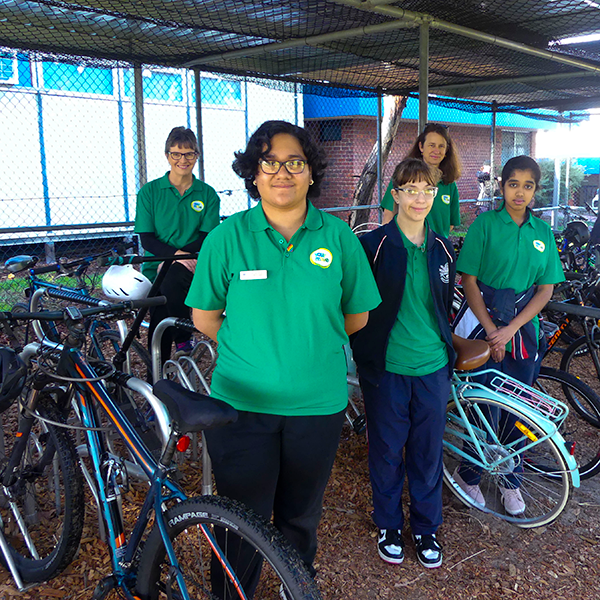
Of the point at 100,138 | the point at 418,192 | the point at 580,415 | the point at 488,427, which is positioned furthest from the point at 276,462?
the point at 100,138

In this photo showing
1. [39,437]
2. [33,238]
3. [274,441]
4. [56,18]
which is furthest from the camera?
[33,238]

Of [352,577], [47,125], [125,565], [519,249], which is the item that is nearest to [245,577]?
[125,565]

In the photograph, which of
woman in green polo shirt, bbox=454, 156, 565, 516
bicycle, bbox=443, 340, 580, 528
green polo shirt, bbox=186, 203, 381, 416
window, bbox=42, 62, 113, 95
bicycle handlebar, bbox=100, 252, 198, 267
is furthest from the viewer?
window, bbox=42, 62, 113, 95

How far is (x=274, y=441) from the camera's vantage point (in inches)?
86.7

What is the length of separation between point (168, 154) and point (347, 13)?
1933mm

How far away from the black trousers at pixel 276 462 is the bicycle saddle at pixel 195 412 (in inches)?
10.4

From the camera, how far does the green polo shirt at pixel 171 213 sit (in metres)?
4.11

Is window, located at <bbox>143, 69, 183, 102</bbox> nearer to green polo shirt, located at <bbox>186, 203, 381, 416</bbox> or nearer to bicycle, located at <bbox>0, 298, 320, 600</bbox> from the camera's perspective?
bicycle, located at <bbox>0, 298, 320, 600</bbox>

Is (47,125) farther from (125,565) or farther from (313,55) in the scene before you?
(125,565)

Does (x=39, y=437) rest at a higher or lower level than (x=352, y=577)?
higher

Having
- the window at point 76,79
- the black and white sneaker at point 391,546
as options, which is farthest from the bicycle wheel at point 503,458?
the window at point 76,79

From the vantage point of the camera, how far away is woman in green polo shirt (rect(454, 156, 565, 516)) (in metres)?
3.36

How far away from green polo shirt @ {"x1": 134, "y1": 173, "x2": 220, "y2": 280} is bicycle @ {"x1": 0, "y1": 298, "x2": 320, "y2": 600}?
149 centimetres

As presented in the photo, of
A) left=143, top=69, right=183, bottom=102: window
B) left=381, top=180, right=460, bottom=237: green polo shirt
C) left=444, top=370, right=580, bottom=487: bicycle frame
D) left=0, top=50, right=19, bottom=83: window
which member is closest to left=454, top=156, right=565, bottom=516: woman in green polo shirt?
left=444, top=370, right=580, bottom=487: bicycle frame
